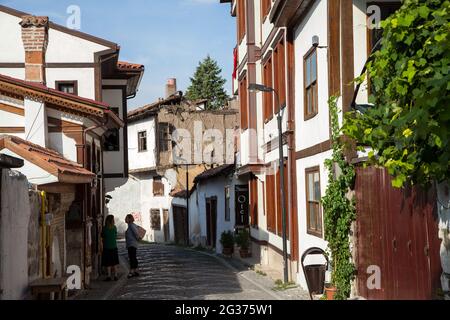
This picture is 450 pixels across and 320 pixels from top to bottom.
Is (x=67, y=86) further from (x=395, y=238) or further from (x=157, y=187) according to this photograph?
(x=157, y=187)

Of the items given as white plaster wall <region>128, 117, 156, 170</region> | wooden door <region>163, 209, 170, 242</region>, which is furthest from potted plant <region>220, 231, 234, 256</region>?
white plaster wall <region>128, 117, 156, 170</region>

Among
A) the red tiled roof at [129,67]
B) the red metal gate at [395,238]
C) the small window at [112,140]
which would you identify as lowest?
the red metal gate at [395,238]

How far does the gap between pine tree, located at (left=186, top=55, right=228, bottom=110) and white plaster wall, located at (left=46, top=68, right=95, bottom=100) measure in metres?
53.6

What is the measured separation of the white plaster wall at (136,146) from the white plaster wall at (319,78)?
30.2 meters

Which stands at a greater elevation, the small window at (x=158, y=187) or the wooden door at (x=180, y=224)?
the small window at (x=158, y=187)

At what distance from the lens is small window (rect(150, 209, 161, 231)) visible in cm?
4649

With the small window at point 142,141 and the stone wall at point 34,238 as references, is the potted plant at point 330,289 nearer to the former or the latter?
the stone wall at point 34,238

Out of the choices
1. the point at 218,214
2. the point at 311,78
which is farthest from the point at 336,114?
the point at 218,214

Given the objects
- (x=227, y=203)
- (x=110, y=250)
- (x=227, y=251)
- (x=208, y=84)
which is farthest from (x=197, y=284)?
(x=208, y=84)

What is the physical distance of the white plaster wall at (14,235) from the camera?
933 cm

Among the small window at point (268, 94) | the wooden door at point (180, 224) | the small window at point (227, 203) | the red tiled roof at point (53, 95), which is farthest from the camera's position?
the wooden door at point (180, 224)

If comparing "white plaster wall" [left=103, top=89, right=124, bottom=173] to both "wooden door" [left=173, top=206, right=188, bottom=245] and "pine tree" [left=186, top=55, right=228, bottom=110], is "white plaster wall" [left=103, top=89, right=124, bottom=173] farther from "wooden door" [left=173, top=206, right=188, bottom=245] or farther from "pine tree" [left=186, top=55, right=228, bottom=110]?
"pine tree" [left=186, top=55, right=228, bottom=110]

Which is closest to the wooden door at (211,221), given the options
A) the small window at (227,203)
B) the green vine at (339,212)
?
the small window at (227,203)

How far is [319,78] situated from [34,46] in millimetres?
8784
